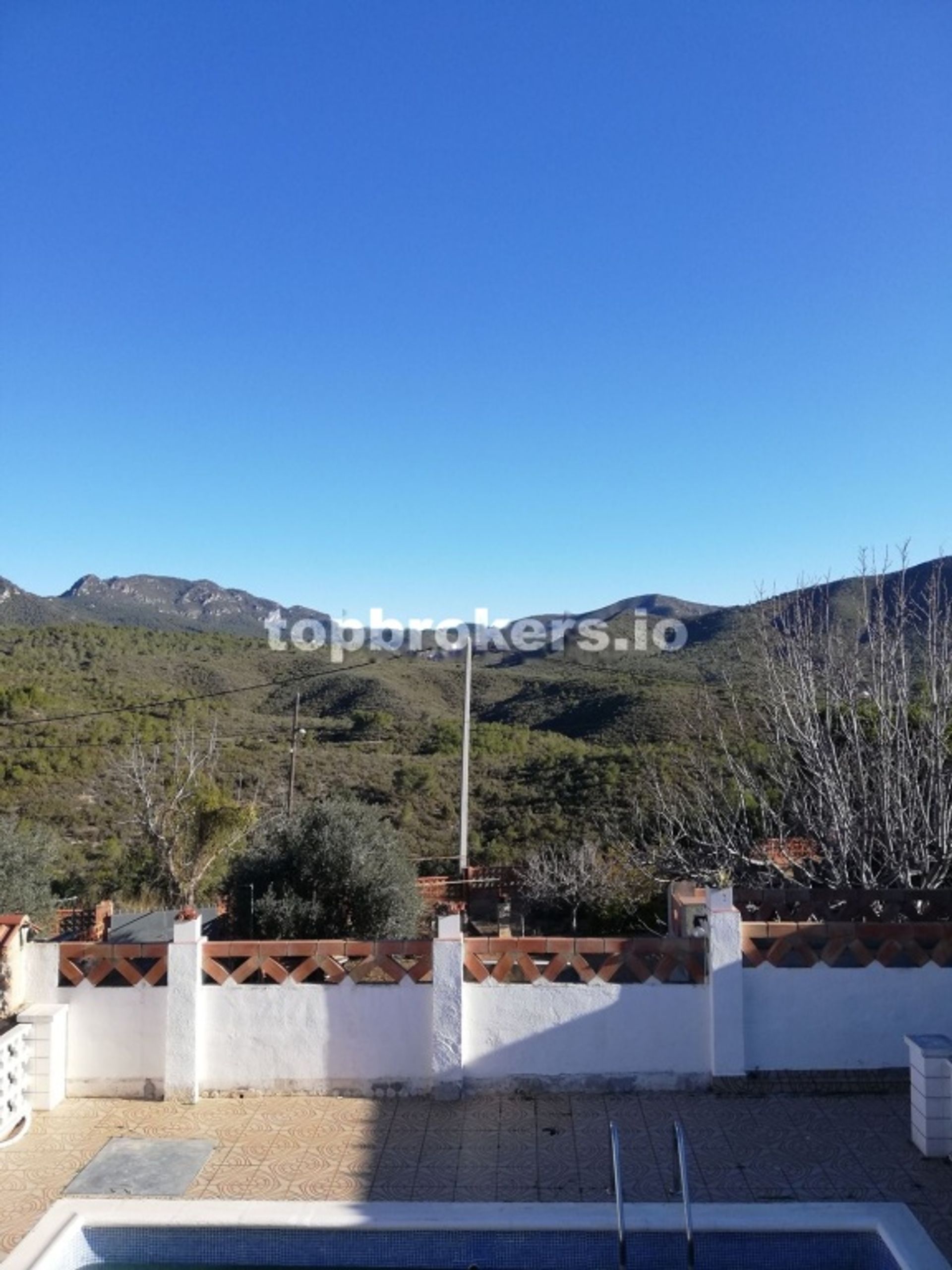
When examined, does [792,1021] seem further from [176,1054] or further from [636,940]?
[176,1054]

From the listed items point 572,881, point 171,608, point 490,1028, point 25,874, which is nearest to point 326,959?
point 490,1028

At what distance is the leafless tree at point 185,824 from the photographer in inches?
624

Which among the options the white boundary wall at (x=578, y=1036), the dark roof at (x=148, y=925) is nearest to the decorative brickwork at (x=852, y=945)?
the white boundary wall at (x=578, y=1036)

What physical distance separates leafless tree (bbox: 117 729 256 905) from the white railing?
1000cm

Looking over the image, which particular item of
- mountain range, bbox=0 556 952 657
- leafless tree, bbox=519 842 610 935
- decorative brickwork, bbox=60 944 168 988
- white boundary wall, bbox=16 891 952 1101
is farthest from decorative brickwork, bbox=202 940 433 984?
mountain range, bbox=0 556 952 657

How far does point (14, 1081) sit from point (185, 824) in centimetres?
1152

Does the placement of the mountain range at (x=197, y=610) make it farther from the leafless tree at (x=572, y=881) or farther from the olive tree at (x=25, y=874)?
the olive tree at (x=25, y=874)

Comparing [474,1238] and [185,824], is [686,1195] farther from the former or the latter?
[185,824]

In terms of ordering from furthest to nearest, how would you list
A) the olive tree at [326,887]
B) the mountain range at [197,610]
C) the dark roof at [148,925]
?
the mountain range at [197,610], the dark roof at [148,925], the olive tree at [326,887]

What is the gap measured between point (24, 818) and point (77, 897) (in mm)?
4875

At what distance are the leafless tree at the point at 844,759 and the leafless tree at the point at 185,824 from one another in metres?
7.34

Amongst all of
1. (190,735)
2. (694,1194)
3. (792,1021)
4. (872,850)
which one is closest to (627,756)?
(190,735)

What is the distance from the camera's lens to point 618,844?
564 inches

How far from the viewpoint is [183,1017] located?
19.7 ft
